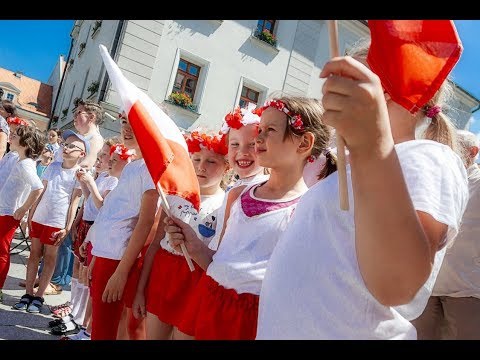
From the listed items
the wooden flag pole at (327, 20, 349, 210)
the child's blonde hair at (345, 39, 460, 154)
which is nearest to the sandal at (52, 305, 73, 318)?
the child's blonde hair at (345, 39, 460, 154)

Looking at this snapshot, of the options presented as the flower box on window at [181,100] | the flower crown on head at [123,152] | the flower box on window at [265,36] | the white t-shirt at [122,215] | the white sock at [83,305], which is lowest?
the white sock at [83,305]

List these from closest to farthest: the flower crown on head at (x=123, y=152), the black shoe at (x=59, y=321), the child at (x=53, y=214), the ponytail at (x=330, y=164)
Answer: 1. the ponytail at (x=330, y=164)
2. the black shoe at (x=59, y=321)
3. the flower crown on head at (x=123, y=152)
4. the child at (x=53, y=214)

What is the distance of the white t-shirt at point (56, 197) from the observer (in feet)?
15.8

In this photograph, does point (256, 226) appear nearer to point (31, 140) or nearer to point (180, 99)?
point (31, 140)

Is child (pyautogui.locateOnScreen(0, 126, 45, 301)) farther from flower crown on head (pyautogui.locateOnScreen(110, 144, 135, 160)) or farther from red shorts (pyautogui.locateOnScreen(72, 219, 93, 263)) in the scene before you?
flower crown on head (pyautogui.locateOnScreen(110, 144, 135, 160))

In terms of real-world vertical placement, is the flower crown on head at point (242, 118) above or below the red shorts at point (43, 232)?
above

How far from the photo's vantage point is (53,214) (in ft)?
15.9

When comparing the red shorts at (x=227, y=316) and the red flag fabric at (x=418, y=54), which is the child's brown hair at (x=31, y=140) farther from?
the red flag fabric at (x=418, y=54)

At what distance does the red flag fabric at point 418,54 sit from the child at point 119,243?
1862 millimetres

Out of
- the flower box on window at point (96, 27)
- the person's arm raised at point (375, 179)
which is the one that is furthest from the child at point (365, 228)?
the flower box on window at point (96, 27)

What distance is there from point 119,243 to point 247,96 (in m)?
11.5

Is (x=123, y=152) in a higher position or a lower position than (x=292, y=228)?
higher

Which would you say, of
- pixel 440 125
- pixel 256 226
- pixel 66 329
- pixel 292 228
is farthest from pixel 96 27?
pixel 292 228

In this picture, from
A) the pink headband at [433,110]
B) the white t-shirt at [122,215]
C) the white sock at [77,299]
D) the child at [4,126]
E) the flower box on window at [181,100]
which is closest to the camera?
the pink headband at [433,110]
